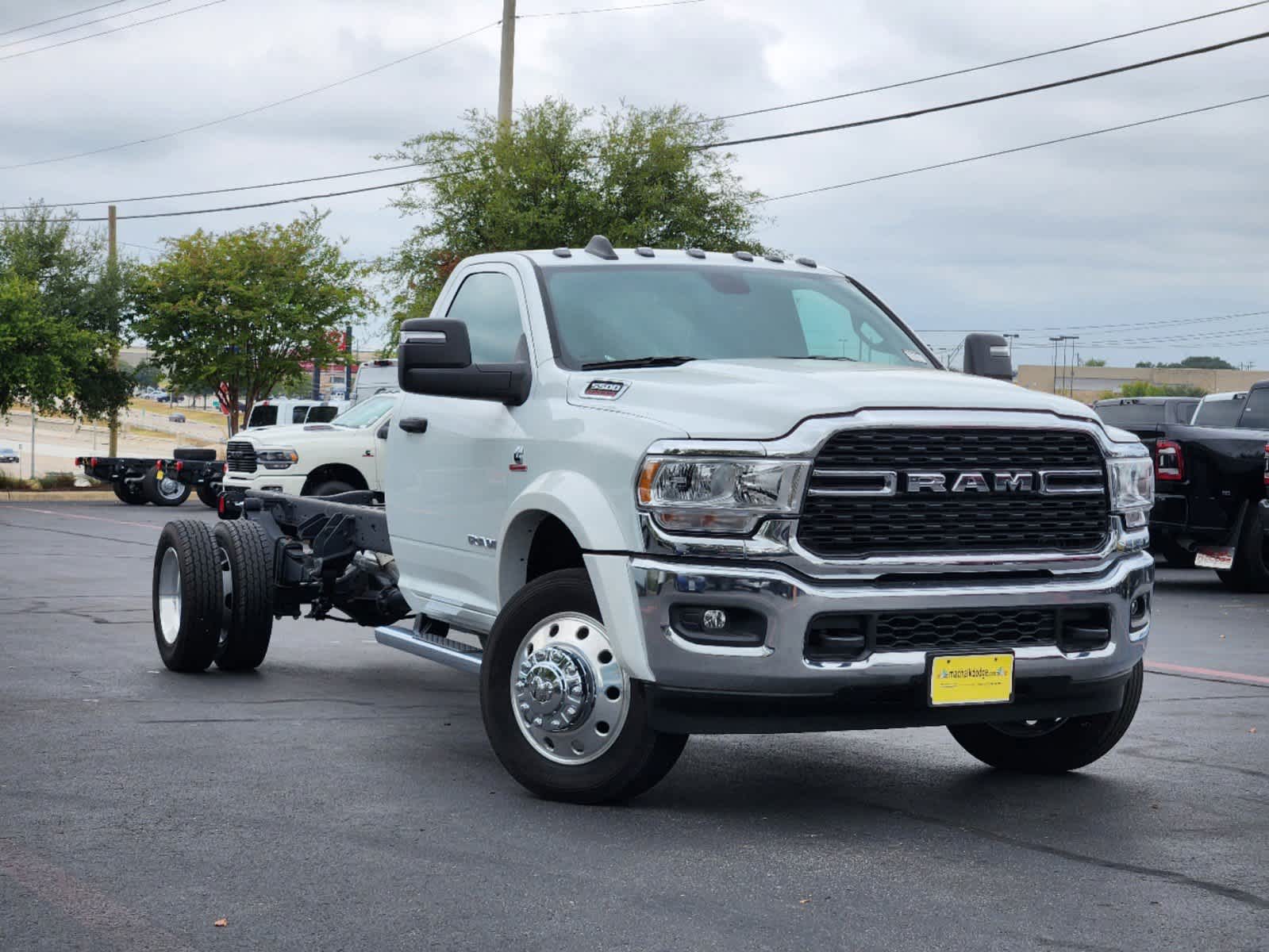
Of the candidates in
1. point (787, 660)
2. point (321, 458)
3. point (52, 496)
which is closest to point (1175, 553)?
point (321, 458)

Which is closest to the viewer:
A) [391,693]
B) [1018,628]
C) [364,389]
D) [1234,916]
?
[1234,916]

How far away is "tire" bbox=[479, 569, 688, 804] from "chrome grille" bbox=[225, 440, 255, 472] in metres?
15.3

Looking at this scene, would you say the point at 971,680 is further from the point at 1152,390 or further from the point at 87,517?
the point at 1152,390

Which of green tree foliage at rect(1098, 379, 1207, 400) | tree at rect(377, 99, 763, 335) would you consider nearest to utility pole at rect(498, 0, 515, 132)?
tree at rect(377, 99, 763, 335)

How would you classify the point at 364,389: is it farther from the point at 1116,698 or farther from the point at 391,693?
the point at 1116,698

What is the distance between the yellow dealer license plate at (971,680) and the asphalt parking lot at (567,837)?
0.51 m

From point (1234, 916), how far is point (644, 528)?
2.23 meters

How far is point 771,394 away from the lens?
5852mm

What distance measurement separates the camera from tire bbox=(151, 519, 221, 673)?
9203mm

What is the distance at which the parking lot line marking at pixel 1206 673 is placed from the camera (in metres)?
9.97

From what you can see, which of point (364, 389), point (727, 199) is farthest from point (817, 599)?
point (364, 389)

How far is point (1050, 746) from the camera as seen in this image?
6977 millimetres

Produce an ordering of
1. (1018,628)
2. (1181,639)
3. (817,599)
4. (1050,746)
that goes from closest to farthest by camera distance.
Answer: (817,599)
(1018,628)
(1050,746)
(1181,639)

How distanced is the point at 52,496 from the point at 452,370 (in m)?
28.9
